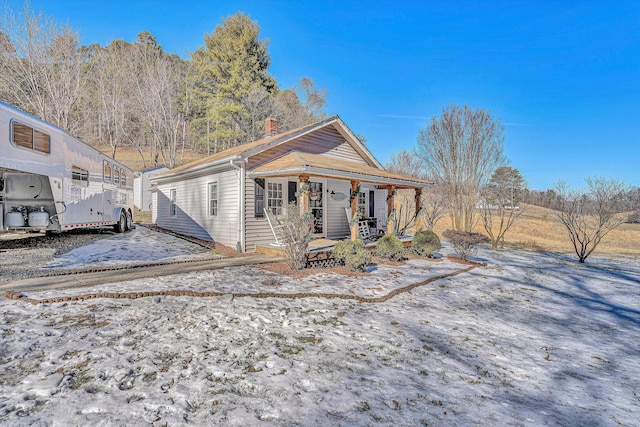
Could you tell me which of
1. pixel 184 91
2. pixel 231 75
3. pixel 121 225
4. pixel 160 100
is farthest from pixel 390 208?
pixel 184 91

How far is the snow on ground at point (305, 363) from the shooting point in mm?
2512

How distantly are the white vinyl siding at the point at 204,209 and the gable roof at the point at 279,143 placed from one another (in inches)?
20.4

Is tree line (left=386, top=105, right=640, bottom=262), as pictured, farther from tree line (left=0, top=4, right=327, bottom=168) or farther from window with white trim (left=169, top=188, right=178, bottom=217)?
tree line (left=0, top=4, right=327, bottom=168)

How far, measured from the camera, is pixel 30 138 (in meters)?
7.23

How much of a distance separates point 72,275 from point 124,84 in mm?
30979

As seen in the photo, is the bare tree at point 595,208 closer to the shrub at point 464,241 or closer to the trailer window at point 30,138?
the shrub at point 464,241

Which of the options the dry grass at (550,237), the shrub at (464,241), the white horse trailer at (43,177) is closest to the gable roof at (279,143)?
the white horse trailer at (43,177)

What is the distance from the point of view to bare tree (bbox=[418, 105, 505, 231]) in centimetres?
1934

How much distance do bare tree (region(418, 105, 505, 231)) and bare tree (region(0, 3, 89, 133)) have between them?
24.3 metres

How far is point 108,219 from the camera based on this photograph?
11.3 meters

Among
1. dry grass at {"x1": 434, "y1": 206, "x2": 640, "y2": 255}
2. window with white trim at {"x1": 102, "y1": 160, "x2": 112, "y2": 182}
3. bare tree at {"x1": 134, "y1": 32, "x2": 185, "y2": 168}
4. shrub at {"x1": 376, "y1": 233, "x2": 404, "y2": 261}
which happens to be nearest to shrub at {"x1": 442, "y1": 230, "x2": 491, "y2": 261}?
shrub at {"x1": 376, "y1": 233, "x2": 404, "y2": 261}

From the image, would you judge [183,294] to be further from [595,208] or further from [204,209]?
[595,208]

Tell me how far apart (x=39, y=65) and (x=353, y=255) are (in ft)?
75.6

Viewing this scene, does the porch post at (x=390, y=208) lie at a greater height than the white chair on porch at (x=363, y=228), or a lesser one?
greater
